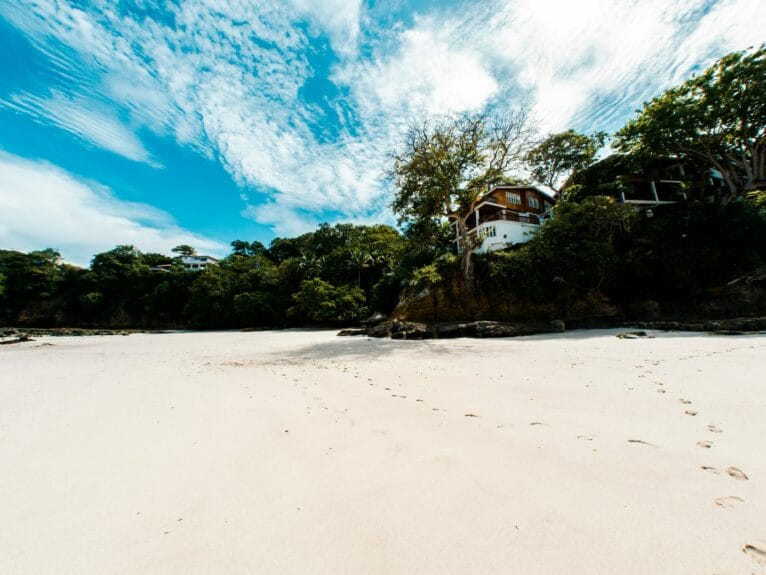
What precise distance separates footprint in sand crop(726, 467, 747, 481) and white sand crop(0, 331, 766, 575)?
3 centimetres

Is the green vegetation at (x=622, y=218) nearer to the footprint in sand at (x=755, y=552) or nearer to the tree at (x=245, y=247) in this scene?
the footprint in sand at (x=755, y=552)

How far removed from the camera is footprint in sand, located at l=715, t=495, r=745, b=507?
4.99 ft

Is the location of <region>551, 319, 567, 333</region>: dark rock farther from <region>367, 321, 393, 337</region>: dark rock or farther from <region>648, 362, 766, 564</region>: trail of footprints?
<region>648, 362, 766, 564</region>: trail of footprints

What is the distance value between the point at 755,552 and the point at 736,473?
2.99ft

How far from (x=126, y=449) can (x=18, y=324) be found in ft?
198

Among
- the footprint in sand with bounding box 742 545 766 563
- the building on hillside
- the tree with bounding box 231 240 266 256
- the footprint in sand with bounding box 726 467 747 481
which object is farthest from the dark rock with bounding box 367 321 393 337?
the tree with bounding box 231 240 266 256

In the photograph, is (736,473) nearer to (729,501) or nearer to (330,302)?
(729,501)

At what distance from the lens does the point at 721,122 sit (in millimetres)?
16859

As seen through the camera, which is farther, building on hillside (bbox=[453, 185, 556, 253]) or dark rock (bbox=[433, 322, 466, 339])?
building on hillside (bbox=[453, 185, 556, 253])

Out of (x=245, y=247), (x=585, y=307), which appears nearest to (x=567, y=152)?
(x=585, y=307)

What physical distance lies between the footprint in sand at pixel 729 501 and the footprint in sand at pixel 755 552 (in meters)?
0.34

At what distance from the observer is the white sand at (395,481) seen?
1344 mm

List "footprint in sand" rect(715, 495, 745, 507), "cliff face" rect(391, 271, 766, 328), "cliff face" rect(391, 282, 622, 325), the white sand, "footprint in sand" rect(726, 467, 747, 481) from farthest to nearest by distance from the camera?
1. "cliff face" rect(391, 282, 622, 325)
2. "cliff face" rect(391, 271, 766, 328)
3. "footprint in sand" rect(726, 467, 747, 481)
4. "footprint in sand" rect(715, 495, 745, 507)
5. the white sand

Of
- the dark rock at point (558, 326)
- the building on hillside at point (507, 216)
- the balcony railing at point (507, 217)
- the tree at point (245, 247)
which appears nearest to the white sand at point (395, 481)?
the dark rock at point (558, 326)
